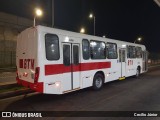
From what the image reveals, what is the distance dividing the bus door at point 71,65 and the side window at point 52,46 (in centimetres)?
45

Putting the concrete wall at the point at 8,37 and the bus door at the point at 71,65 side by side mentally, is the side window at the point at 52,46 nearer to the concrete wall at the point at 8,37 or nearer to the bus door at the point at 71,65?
the bus door at the point at 71,65

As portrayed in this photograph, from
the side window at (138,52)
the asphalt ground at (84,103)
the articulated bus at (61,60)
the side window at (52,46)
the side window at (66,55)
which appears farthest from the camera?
the side window at (138,52)

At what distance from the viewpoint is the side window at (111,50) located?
10.9 m

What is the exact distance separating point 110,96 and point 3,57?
24115mm

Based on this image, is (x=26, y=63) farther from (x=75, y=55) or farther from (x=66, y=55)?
(x=75, y=55)

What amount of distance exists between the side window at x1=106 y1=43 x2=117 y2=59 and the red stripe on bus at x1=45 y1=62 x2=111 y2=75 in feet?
1.95

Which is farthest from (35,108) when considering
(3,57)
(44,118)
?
(3,57)

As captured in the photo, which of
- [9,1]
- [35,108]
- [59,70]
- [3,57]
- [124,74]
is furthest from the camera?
[9,1]

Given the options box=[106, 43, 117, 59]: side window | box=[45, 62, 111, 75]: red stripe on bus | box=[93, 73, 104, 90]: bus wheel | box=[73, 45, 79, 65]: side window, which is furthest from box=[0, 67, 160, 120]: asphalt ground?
box=[106, 43, 117, 59]: side window

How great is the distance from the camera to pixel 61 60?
7652 millimetres

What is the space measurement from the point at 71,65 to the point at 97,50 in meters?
2.50

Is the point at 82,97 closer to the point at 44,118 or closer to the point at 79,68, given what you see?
the point at 79,68

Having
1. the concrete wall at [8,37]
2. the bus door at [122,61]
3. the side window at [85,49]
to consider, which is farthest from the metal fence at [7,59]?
the side window at [85,49]

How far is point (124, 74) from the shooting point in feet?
42.1
